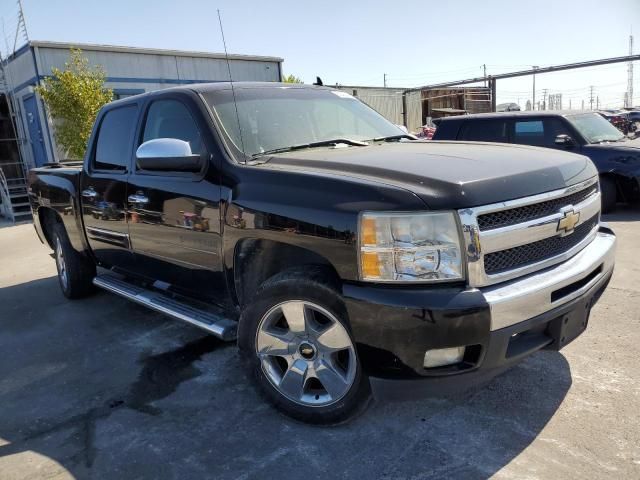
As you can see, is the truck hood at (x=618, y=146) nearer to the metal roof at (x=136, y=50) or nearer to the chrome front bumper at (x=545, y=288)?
the chrome front bumper at (x=545, y=288)

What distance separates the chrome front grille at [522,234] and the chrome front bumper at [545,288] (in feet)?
0.13

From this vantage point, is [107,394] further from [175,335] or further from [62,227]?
[62,227]

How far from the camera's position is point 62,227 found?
5.28 m

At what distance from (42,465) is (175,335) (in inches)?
65.5

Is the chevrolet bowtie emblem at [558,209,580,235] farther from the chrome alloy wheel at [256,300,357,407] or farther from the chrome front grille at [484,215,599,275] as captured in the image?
the chrome alloy wheel at [256,300,357,407]

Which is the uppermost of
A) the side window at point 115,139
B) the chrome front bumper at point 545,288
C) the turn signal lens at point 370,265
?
the side window at point 115,139

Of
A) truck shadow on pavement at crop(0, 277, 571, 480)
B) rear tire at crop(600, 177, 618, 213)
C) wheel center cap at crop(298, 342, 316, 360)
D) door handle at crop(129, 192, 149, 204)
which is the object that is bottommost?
truck shadow on pavement at crop(0, 277, 571, 480)

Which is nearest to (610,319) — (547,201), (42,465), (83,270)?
(547,201)

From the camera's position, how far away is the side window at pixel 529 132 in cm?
836

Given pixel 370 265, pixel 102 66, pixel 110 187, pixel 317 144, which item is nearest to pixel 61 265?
pixel 110 187

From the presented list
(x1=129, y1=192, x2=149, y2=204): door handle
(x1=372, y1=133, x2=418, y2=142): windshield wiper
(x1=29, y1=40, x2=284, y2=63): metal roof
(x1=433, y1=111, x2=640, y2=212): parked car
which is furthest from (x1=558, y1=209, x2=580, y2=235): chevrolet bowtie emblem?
(x1=29, y1=40, x2=284, y2=63): metal roof

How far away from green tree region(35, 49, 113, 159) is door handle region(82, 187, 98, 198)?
31.1ft

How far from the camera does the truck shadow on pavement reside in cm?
249

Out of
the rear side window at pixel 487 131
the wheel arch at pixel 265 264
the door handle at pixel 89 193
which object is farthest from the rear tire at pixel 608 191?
the door handle at pixel 89 193
